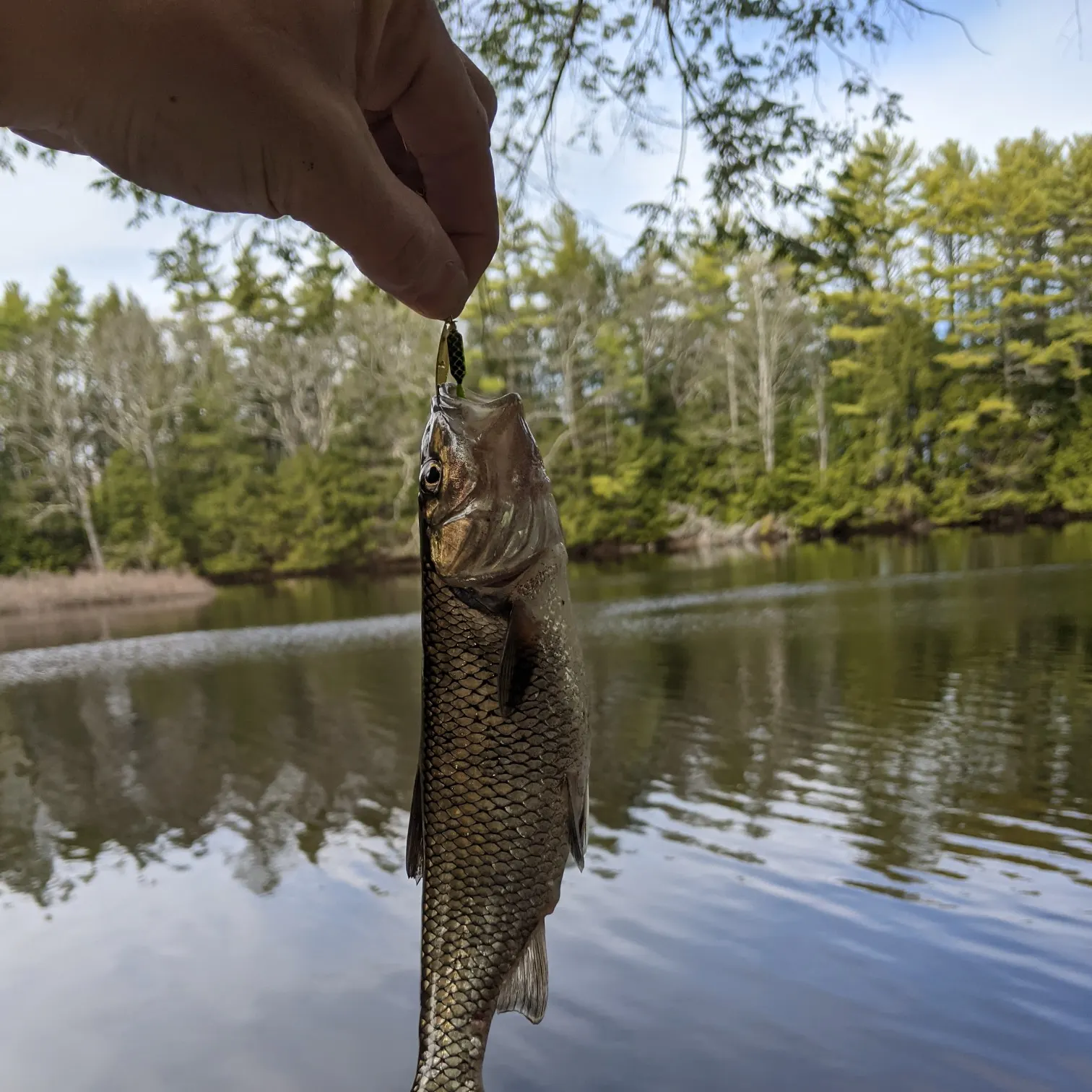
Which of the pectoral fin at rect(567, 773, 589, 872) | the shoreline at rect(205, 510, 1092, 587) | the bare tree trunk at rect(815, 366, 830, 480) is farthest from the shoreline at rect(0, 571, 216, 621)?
the pectoral fin at rect(567, 773, 589, 872)

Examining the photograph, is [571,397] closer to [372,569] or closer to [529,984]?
[372,569]

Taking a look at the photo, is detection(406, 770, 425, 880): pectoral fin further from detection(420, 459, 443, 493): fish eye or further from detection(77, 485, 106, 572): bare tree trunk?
detection(77, 485, 106, 572): bare tree trunk

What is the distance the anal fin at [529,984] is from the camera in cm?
100

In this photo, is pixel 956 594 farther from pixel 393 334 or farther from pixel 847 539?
pixel 393 334

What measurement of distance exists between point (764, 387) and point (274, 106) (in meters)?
22.3

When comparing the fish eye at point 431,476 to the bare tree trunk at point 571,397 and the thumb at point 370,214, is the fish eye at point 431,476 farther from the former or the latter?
the bare tree trunk at point 571,397

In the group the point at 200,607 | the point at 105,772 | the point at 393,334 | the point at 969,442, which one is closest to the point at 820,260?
the point at 105,772

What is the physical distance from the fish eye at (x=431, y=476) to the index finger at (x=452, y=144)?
0.65 feet

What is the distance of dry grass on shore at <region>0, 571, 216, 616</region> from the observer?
55.6 ft

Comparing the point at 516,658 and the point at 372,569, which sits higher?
the point at 516,658

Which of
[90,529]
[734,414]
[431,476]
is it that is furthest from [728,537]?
[431,476]

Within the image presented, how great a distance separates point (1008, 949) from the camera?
10.2 feet

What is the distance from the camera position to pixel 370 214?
850 millimetres

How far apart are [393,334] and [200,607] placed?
728 cm
